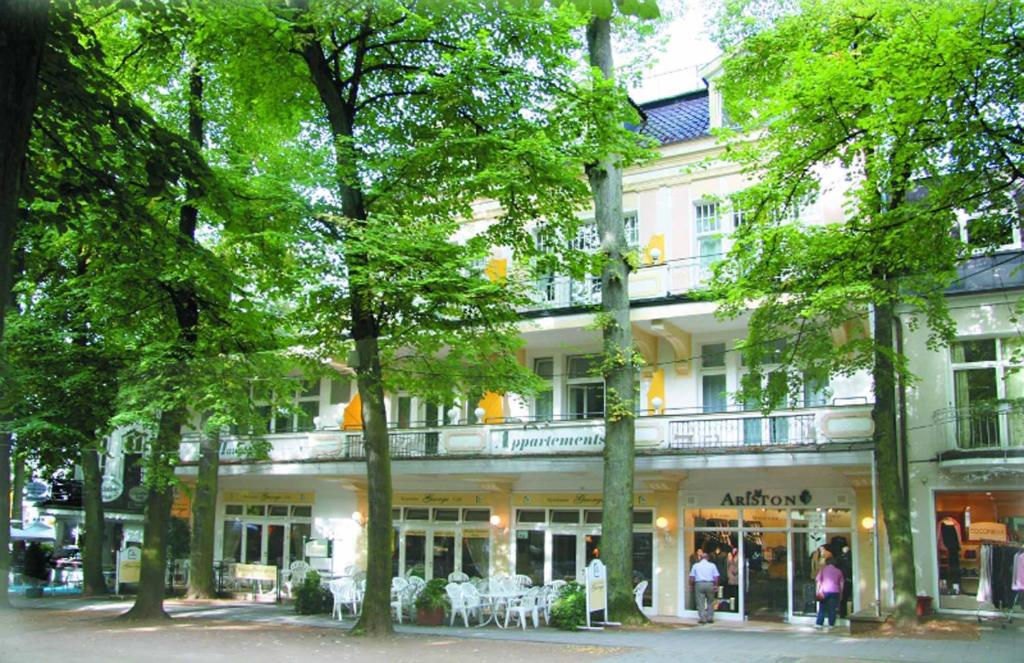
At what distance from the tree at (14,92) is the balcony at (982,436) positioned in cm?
1587

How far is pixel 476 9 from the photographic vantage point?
1402 centimetres

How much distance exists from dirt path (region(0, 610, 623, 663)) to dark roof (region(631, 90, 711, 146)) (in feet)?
40.4

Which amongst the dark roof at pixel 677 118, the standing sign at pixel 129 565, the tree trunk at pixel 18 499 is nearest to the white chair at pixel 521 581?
the standing sign at pixel 129 565

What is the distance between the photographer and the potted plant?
59.5 feet

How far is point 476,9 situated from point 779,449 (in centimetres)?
985

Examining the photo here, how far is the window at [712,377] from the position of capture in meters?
20.5

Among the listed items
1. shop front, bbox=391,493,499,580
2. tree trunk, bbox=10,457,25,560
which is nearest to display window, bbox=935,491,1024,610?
shop front, bbox=391,493,499,580

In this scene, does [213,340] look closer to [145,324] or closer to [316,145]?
[145,324]

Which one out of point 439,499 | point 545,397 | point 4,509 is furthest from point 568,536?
point 4,509

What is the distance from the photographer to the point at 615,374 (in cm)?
1658

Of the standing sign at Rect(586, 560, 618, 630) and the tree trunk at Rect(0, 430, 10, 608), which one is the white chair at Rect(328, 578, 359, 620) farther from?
the tree trunk at Rect(0, 430, 10, 608)

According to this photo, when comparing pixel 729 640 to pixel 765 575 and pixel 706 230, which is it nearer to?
pixel 765 575

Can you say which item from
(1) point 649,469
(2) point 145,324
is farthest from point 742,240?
(2) point 145,324

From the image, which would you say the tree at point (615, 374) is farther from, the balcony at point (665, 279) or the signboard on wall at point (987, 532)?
the signboard on wall at point (987, 532)
